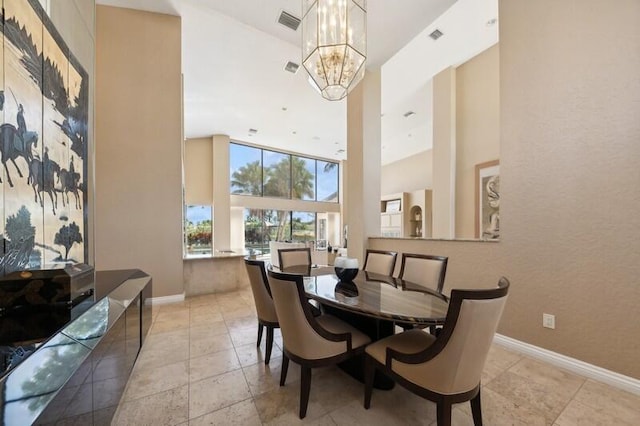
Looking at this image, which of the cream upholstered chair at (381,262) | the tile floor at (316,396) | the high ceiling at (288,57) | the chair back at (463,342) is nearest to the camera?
the chair back at (463,342)

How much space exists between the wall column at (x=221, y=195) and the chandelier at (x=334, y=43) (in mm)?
6178

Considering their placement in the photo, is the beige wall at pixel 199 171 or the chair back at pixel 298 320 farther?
the beige wall at pixel 199 171

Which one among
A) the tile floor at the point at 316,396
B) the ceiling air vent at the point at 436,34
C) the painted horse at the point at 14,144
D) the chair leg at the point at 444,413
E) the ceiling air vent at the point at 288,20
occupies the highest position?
the ceiling air vent at the point at 288,20

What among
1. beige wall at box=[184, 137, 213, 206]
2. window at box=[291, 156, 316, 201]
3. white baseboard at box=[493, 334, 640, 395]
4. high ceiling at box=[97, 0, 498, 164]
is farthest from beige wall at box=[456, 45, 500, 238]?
beige wall at box=[184, 137, 213, 206]

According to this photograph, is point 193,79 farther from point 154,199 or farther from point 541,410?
point 541,410

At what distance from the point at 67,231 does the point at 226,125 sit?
617 cm

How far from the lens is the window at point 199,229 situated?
8.17 metres

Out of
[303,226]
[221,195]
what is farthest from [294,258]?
[303,226]

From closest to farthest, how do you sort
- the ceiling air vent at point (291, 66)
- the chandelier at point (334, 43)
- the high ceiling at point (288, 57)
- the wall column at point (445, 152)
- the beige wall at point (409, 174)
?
the chandelier at point (334, 43) < the high ceiling at point (288, 57) < the ceiling air vent at point (291, 66) < the wall column at point (445, 152) < the beige wall at point (409, 174)

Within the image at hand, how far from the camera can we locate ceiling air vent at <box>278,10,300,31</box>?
3.40 meters

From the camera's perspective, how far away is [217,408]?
1668mm

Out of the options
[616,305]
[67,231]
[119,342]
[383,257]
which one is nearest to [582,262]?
[616,305]

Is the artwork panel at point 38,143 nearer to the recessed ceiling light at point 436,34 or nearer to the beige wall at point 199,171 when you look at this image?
the recessed ceiling light at point 436,34

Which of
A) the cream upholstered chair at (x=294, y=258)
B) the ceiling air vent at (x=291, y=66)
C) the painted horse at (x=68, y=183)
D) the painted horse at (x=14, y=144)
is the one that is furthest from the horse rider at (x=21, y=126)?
the ceiling air vent at (x=291, y=66)
